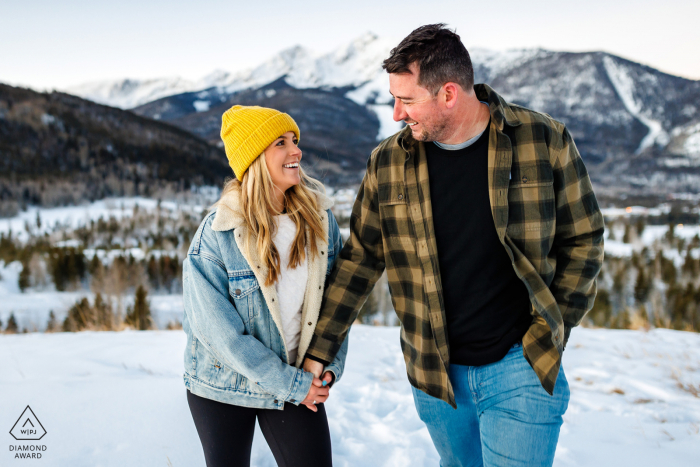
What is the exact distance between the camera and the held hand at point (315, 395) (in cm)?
160

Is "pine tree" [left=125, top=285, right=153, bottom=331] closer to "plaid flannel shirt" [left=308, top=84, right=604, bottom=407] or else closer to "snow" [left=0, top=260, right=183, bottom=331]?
"snow" [left=0, top=260, right=183, bottom=331]

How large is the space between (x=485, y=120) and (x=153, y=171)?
22.7 m

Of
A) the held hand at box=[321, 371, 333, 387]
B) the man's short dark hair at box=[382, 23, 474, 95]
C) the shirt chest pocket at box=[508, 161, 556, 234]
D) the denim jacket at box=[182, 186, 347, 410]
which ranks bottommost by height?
the held hand at box=[321, 371, 333, 387]

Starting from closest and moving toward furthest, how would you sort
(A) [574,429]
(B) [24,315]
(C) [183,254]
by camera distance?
(A) [574,429] < (B) [24,315] < (C) [183,254]

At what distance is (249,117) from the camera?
1705 mm

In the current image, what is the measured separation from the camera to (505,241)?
1.52 metres

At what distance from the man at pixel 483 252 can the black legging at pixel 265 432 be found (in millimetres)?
207

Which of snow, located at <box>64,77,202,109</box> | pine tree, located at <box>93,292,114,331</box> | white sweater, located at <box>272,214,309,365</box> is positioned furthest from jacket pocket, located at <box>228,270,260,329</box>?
snow, located at <box>64,77,202,109</box>

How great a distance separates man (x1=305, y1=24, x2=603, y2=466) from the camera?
1.50 metres

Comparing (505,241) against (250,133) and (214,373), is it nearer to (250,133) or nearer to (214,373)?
(250,133)

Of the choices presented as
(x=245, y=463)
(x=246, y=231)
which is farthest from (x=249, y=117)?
(x=245, y=463)

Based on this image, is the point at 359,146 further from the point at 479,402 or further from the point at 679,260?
the point at 479,402

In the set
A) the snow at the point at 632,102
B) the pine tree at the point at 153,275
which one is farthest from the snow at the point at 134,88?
the pine tree at the point at 153,275

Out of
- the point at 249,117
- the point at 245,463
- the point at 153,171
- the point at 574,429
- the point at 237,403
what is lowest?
the point at 153,171
